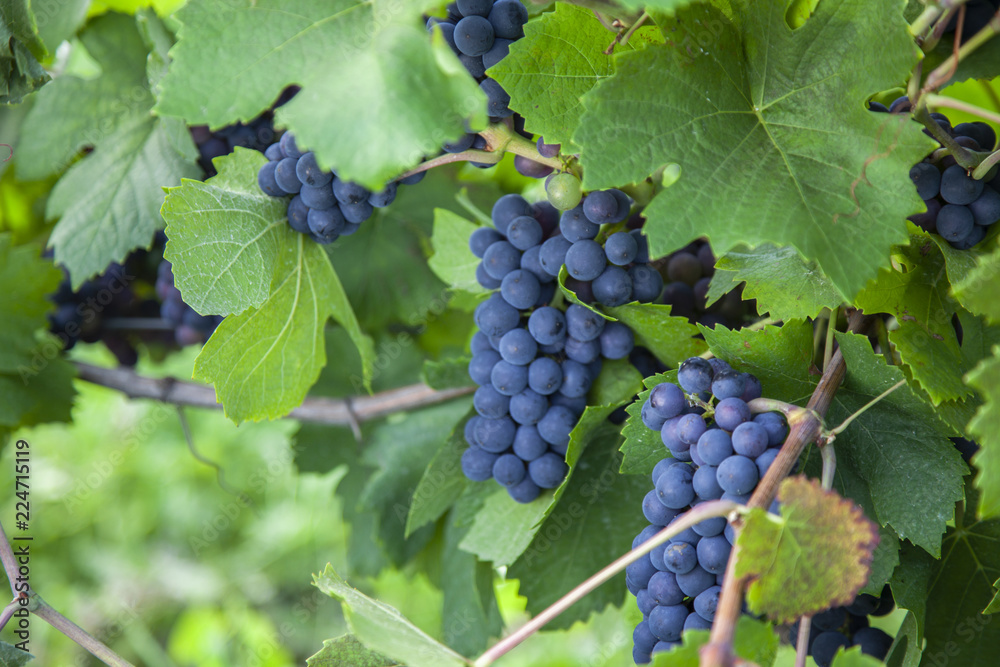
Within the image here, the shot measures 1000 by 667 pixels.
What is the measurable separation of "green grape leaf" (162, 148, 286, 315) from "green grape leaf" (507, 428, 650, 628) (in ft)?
1.00

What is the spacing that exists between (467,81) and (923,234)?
0.31 metres

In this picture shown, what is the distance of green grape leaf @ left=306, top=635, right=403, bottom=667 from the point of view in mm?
462

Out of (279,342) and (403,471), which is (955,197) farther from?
(403,471)

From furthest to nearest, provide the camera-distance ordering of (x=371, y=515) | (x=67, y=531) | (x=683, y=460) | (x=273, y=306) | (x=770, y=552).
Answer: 1. (x=67, y=531)
2. (x=371, y=515)
3. (x=273, y=306)
4. (x=683, y=460)
5. (x=770, y=552)

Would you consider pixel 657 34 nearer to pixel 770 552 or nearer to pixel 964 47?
pixel 964 47

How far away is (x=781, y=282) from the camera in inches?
18.6

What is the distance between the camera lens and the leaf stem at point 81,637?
1.67ft

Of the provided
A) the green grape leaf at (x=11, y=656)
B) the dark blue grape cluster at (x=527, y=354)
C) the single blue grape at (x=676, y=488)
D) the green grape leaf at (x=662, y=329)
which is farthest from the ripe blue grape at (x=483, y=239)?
the green grape leaf at (x=11, y=656)

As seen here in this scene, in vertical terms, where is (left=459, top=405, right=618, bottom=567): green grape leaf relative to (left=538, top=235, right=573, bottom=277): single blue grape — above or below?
below

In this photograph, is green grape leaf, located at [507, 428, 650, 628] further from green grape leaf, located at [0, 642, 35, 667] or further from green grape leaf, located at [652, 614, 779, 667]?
green grape leaf, located at [0, 642, 35, 667]

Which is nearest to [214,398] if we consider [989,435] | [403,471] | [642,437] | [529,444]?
[403,471]

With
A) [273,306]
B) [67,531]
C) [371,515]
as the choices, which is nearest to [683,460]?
[273,306]

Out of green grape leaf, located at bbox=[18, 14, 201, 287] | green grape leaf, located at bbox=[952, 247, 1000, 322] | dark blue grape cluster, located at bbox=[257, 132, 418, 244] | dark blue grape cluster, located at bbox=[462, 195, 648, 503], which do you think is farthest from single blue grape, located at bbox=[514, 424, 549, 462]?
green grape leaf, located at bbox=[18, 14, 201, 287]

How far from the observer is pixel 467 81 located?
371mm
